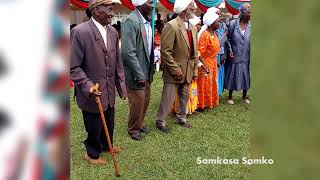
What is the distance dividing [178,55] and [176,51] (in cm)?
6

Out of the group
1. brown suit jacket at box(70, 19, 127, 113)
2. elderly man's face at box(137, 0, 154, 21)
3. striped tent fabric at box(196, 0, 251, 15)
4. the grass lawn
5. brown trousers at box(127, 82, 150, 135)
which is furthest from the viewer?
striped tent fabric at box(196, 0, 251, 15)

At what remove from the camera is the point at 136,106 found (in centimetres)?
449

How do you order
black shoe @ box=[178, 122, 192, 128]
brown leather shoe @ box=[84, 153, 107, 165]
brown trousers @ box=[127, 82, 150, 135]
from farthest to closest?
1. black shoe @ box=[178, 122, 192, 128]
2. brown trousers @ box=[127, 82, 150, 135]
3. brown leather shoe @ box=[84, 153, 107, 165]

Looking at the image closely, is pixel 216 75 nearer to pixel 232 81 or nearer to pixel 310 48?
pixel 232 81

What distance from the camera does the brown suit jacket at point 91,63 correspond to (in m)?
3.36

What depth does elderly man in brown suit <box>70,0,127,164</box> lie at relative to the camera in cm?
337

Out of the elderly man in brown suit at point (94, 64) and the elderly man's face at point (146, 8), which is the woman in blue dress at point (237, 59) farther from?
the elderly man in brown suit at point (94, 64)

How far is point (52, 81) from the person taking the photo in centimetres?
63

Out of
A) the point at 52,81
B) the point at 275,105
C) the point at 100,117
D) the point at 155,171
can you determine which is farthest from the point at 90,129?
the point at 275,105

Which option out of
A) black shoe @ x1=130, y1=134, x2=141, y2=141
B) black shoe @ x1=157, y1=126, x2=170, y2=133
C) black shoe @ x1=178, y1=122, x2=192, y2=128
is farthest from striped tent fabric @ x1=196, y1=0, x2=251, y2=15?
black shoe @ x1=130, y1=134, x2=141, y2=141

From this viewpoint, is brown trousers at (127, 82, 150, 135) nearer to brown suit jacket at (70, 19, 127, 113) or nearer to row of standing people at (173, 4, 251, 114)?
brown suit jacket at (70, 19, 127, 113)

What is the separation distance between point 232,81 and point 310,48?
6.17 metres

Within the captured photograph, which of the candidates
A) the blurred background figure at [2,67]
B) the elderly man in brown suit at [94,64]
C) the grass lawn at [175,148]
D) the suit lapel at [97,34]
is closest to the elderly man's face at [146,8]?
the elderly man in brown suit at [94,64]

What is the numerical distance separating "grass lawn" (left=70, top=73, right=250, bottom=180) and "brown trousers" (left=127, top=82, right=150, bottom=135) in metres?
0.16
